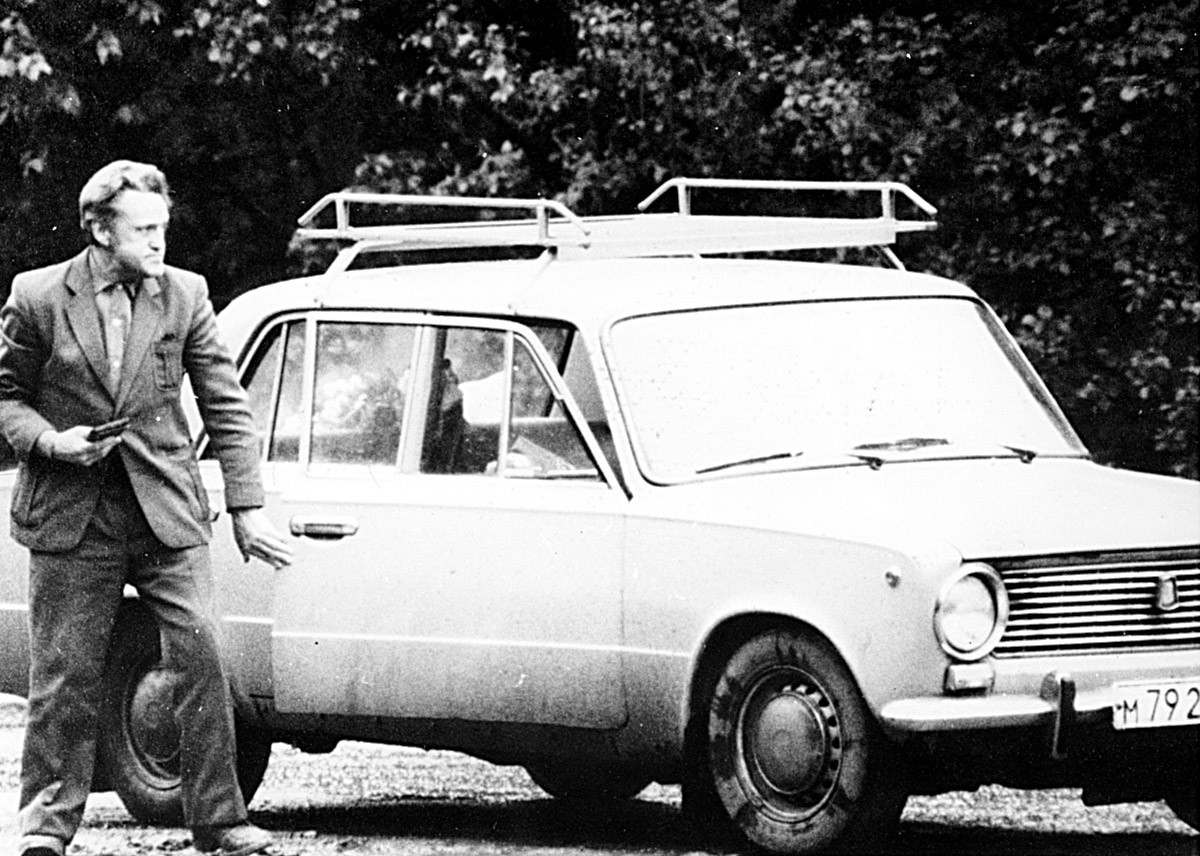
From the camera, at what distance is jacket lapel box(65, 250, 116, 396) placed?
830 centimetres

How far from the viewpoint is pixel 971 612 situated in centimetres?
805

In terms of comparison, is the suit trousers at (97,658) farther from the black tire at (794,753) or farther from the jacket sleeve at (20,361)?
the black tire at (794,753)

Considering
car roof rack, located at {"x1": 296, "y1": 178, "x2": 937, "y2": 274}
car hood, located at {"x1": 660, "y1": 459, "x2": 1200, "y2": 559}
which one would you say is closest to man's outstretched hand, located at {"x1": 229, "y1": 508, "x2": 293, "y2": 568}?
car hood, located at {"x1": 660, "y1": 459, "x2": 1200, "y2": 559}

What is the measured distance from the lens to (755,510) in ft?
27.8

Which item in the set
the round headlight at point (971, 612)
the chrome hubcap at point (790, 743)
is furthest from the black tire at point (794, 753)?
the round headlight at point (971, 612)

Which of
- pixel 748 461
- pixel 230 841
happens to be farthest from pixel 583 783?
pixel 230 841

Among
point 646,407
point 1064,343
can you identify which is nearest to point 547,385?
point 646,407

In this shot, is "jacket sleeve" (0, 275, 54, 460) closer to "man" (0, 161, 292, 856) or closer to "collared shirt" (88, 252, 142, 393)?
"man" (0, 161, 292, 856)

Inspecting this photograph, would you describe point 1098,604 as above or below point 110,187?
below

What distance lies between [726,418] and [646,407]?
0.76 ft

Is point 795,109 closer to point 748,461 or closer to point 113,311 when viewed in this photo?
point 748,461

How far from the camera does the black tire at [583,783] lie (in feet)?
34.1

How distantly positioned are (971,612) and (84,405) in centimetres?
239

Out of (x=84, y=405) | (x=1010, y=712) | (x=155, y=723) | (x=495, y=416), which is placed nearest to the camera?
(x=1010, y=712)
